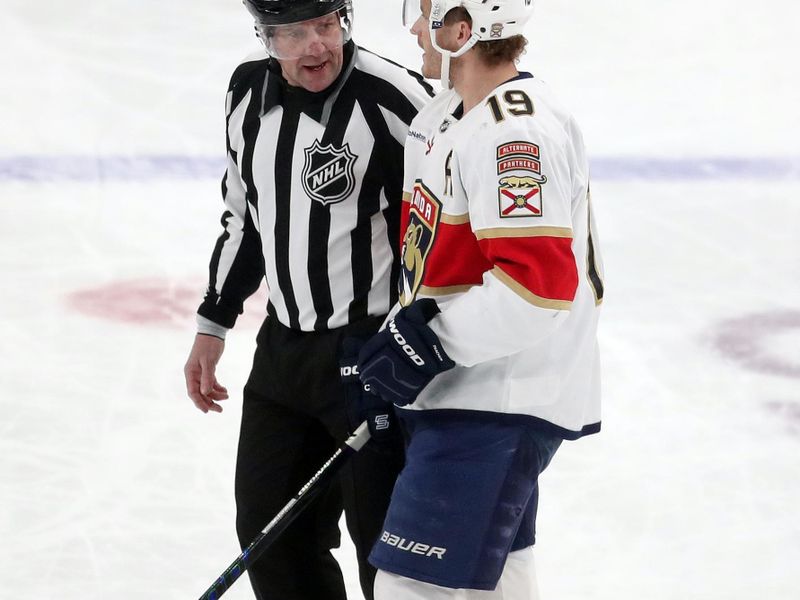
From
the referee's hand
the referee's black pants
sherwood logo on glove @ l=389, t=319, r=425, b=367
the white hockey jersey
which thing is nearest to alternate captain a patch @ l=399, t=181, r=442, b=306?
the white hockey jersey

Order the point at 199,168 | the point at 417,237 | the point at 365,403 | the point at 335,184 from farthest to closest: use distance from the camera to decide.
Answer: the point at 199,168 < the point at 335,184 < the point at 365,403 < the point at 417,237

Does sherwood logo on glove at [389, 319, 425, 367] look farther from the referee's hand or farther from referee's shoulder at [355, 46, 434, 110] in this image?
the referee's hand

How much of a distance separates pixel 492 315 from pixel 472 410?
17 centimetres

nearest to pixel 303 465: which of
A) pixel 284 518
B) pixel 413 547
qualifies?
pixel 284 518

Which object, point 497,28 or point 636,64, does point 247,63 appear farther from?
point 636,64

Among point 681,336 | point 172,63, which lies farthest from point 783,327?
point 172,63

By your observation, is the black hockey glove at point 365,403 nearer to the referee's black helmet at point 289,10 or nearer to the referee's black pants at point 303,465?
the referee's black pants at point 303,465

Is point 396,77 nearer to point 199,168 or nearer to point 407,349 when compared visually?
point 407,349

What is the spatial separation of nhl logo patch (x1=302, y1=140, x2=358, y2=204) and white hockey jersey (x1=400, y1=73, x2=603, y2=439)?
0.73 feet

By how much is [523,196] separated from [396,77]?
1.95 feet

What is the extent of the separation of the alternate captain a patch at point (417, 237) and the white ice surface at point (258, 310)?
0.87m

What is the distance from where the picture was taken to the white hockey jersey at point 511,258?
146 centimetres

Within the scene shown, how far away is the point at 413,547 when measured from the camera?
1581mm

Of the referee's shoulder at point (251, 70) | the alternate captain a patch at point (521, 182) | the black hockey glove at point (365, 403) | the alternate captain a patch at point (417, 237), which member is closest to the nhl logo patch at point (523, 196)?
the alternate captain a patch at point (521, 182)
